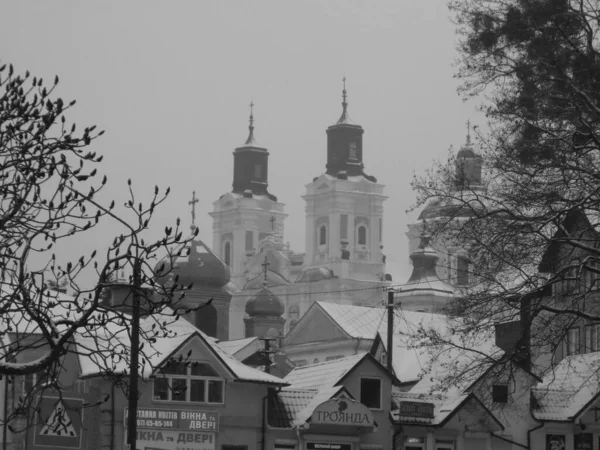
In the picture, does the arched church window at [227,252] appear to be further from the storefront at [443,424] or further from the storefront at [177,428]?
the storefront at [177,428]

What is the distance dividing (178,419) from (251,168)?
472ft

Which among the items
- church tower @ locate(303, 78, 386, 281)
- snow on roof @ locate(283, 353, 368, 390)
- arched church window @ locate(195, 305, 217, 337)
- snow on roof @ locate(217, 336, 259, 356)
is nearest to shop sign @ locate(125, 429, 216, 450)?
snow on roof @ locate(283, 353, 368, 390)

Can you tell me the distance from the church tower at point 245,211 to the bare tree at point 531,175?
515 feet

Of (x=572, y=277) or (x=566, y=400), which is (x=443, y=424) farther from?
(x=572, y=277)

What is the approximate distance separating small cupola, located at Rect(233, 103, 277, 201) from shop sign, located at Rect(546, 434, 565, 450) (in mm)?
137203

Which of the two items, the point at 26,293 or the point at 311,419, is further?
the point at 311,419

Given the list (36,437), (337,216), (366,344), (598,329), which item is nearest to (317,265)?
(337,216)

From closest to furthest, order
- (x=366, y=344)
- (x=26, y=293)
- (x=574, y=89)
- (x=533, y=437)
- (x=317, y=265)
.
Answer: (x=26, y=293), (x=574, y=89), (x=533, y=437), (x=366, y=344), (x=317, y=265)

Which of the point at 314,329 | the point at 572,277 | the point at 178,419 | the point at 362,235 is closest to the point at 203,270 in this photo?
the point at 314,329

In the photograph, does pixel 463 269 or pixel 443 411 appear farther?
pixel 443 411

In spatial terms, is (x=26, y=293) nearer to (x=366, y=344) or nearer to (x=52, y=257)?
(x=52, y=257)

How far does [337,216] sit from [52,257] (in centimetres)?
15484

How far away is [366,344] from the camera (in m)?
97.5

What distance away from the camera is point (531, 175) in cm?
2822
